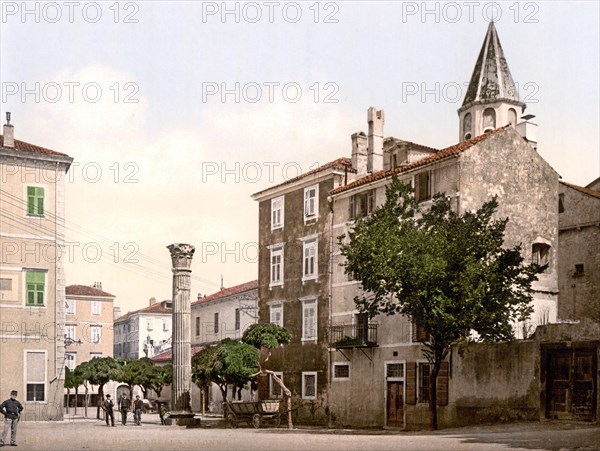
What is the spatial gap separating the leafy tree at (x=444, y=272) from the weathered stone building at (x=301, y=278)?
11309 mm

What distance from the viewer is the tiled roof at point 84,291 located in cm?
8194

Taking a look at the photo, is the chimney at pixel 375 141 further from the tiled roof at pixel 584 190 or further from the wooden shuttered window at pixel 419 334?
the wooden shuttered window at pixel 419 334

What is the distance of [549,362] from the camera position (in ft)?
91.0

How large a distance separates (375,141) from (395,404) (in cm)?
1275

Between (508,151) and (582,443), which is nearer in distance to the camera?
(582,443)

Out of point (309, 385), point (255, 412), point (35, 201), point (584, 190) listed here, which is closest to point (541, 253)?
point (584, 190)

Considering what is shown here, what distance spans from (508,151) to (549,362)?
1071 centimetres

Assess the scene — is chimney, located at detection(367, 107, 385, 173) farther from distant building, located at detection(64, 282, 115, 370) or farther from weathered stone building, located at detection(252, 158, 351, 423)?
distant building, located at detection(64, 282, 115, 370)

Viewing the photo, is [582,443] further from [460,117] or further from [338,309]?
[460,117]

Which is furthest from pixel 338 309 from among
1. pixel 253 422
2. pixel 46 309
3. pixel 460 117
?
pixel 460 117

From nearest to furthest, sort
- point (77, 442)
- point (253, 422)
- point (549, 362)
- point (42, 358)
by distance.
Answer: point (77, 442) → point (549, 362) → point (253, 422) → point (42, 358)

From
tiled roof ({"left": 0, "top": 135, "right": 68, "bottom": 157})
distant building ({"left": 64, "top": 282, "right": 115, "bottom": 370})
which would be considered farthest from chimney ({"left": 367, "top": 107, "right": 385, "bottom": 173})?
distant building ({"left": 64, "top": 282, "right": 115, "bottom": 370})

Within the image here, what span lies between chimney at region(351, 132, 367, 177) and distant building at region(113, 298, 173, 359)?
48177mm

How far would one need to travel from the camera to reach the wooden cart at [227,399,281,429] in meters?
33.0
